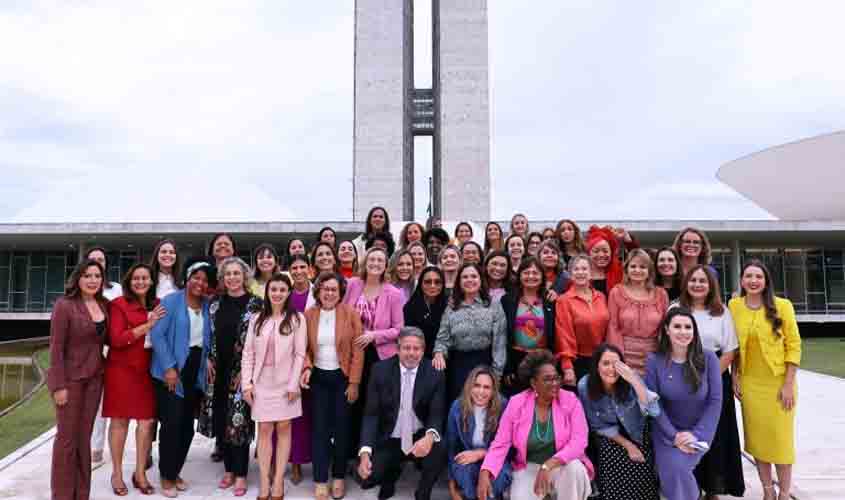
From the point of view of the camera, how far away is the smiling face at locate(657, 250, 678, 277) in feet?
14.1

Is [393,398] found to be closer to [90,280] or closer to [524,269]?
[524,269]

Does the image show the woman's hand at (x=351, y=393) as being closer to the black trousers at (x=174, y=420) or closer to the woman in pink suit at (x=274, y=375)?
the woman in pink suit at (x=274, y=375)

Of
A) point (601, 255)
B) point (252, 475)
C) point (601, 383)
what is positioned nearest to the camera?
point (601, 383)

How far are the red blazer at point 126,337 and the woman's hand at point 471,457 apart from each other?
7.38 feet

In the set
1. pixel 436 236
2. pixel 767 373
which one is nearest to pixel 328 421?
pixel 436 236

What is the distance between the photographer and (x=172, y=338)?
4.18m

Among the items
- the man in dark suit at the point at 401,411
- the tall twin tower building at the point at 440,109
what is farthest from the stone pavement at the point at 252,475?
the tall twin tower building at the point at 440,109

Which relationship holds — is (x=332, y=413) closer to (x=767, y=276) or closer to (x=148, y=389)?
(x=148, y=389)

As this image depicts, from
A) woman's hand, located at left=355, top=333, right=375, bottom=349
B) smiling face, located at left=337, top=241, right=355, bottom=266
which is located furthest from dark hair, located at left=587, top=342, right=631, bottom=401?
smiling face, located at left=337, top=241, right=355, bottom=266

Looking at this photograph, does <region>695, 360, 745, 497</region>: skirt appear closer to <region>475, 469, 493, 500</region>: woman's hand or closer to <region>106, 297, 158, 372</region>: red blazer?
<region>475, 469, 493, 500</region>: woman's hand

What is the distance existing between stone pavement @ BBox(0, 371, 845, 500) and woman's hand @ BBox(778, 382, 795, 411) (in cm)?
80

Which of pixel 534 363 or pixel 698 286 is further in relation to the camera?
pixel 698 286

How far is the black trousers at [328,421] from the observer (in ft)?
13.6

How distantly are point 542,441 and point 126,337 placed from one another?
9.12ft
